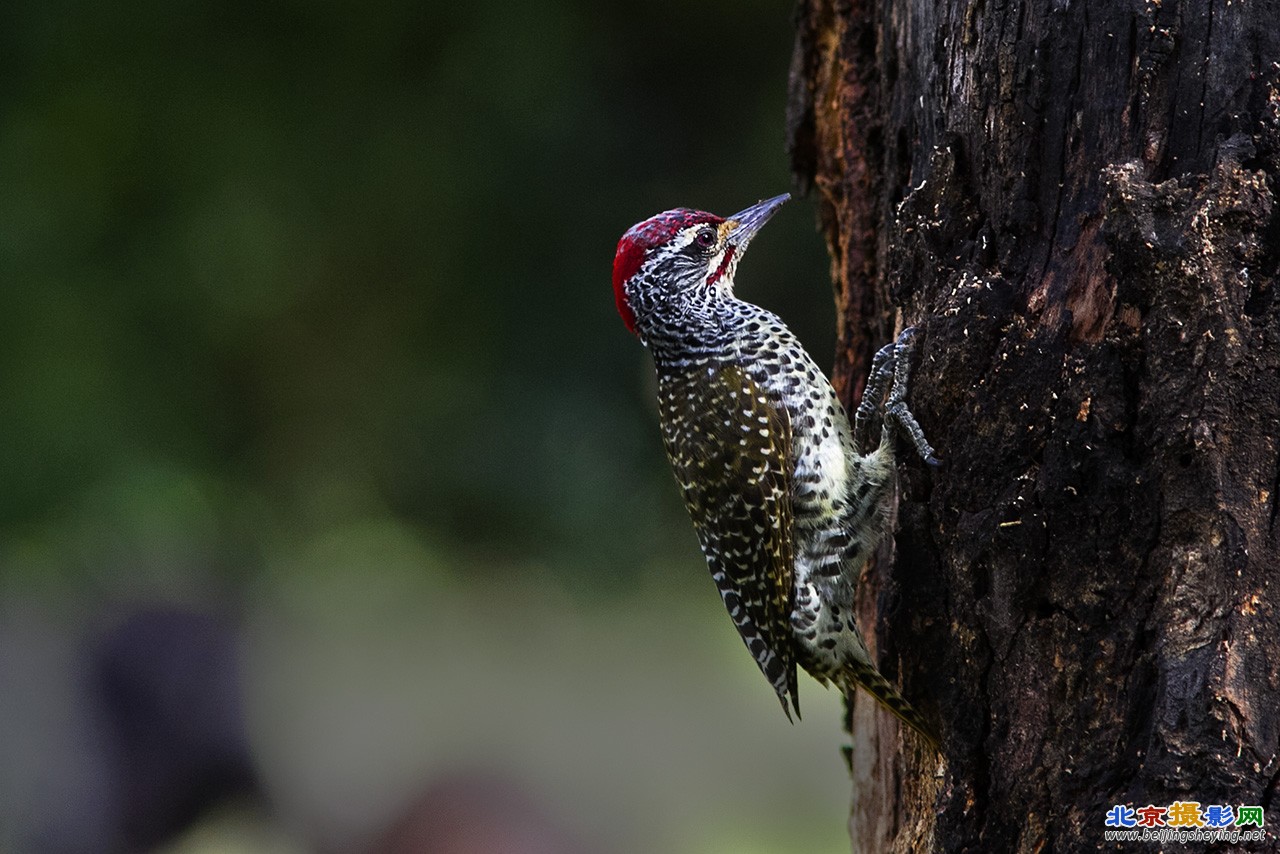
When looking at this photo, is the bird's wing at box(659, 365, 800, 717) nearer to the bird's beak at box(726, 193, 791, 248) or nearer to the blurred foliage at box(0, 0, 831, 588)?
the bird's beak at box(726, 193, 791, 248)

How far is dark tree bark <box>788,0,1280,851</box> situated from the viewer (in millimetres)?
2004

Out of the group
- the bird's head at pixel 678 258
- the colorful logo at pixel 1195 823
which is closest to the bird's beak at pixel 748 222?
the bird's head at pixel 678 258

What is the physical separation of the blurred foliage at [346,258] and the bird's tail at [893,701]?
8.98ft

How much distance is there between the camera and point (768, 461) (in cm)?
315

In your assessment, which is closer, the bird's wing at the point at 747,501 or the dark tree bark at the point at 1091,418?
the dark tree bark at the point at 1091,418

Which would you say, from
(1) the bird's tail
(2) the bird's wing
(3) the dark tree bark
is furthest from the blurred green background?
(3) the dark tree bark

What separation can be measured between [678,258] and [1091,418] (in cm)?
158

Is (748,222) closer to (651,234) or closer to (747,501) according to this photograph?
(651,234)

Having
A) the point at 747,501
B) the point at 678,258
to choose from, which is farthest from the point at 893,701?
the point at 678,258

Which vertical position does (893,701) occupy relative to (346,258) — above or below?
below

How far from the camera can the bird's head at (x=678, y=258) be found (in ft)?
11.3

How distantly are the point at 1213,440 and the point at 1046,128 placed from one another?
27.2 inches

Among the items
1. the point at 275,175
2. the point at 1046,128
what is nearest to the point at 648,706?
the point at 275,175

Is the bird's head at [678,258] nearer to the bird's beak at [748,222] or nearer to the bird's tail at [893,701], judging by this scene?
the bird's beak at [748,222]
